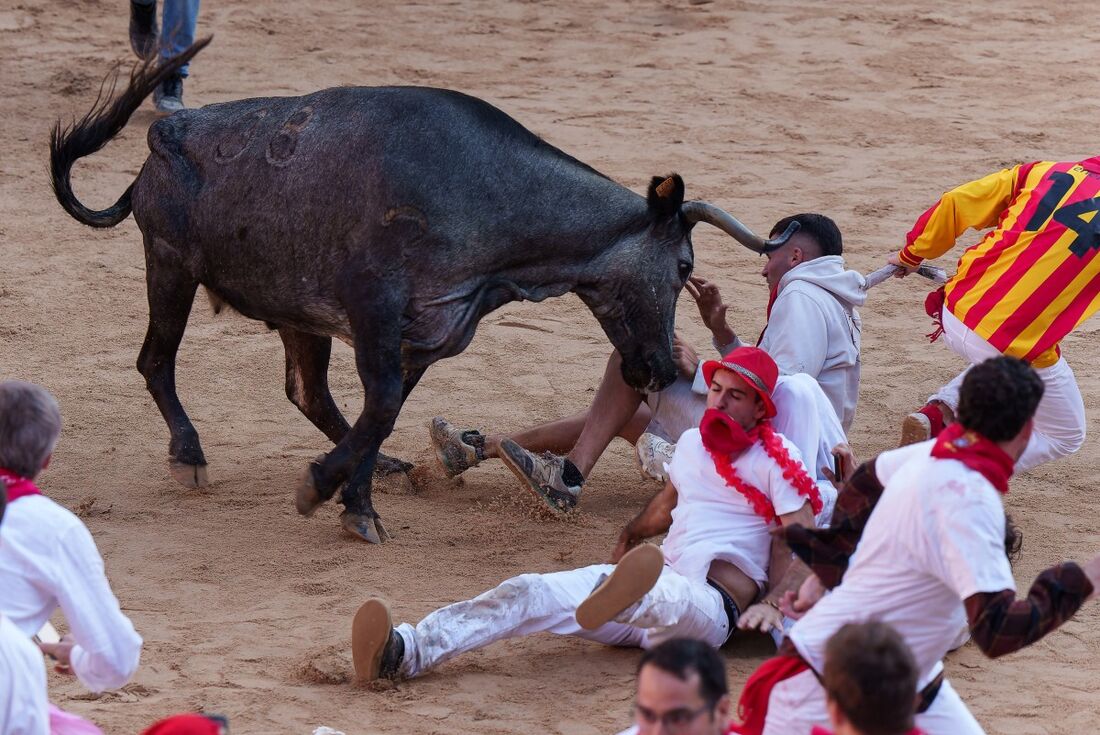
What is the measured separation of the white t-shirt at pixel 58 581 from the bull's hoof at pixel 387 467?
3769 mm

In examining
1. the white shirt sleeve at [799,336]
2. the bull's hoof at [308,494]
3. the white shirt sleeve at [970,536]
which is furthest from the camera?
the white shirt sleeve at [799,336]

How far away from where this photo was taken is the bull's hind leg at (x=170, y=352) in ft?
23.9

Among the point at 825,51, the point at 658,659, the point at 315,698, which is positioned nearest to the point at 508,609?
the point at 315,698

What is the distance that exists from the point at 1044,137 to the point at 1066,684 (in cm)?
768

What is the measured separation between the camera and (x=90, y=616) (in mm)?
3855

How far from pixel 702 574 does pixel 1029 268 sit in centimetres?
229

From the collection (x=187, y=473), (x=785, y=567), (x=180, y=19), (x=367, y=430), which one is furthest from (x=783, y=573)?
(x=180, y=19)

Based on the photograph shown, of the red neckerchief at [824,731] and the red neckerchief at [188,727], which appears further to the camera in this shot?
the red neckerchief at [824,731]

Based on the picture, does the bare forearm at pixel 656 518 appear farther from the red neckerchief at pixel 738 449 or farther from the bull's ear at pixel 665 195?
the bull's ear at pixel 665 195

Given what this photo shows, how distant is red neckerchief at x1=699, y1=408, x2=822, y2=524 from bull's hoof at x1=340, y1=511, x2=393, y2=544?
6.00 feet

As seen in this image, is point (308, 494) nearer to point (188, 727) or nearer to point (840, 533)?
point (840, 533)

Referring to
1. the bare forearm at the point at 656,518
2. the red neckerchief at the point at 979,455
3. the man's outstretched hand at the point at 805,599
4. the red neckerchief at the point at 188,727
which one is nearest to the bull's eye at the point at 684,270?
the bare forearm at the point at 656,518

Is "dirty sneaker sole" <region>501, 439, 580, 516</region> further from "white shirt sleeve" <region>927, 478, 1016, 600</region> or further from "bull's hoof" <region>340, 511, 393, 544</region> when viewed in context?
"white shirt sleeve" <region>927, 478, 1016, 600</region>

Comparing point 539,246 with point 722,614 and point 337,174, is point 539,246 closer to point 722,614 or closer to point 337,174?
point 337,174
